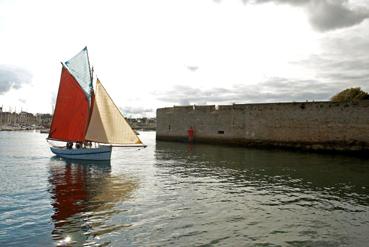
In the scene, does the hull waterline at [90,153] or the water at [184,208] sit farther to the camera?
the hull waterline at [90,153]

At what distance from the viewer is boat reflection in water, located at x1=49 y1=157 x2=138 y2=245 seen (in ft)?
23.1

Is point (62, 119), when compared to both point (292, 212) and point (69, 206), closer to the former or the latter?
point (69, 206)

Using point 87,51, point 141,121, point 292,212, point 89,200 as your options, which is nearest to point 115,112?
point 87,51

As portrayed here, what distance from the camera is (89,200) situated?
10.1m

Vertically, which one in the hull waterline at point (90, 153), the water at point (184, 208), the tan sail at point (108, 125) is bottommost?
the water at point (184, 208)

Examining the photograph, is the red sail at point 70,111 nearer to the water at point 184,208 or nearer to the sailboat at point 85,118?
the sailboat at point 85,118

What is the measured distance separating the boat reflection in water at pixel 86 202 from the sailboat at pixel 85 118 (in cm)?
277

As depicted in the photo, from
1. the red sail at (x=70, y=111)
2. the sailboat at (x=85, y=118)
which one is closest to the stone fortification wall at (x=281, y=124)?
the sailboat at (x=85, y=118)

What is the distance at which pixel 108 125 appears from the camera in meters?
19.3

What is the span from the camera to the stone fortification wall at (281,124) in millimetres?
26531

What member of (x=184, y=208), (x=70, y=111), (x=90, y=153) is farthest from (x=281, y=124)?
(x=184, y=208)

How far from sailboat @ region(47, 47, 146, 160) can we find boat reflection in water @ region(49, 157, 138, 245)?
2.77 m

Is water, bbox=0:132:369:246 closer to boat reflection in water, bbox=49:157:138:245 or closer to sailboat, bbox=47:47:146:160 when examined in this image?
boat reflection in water, bbox=49:157:138:245

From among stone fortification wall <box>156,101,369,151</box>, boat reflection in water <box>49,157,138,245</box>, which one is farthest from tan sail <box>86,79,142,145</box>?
stone fortification wall <box>156,101,369,151</box>
